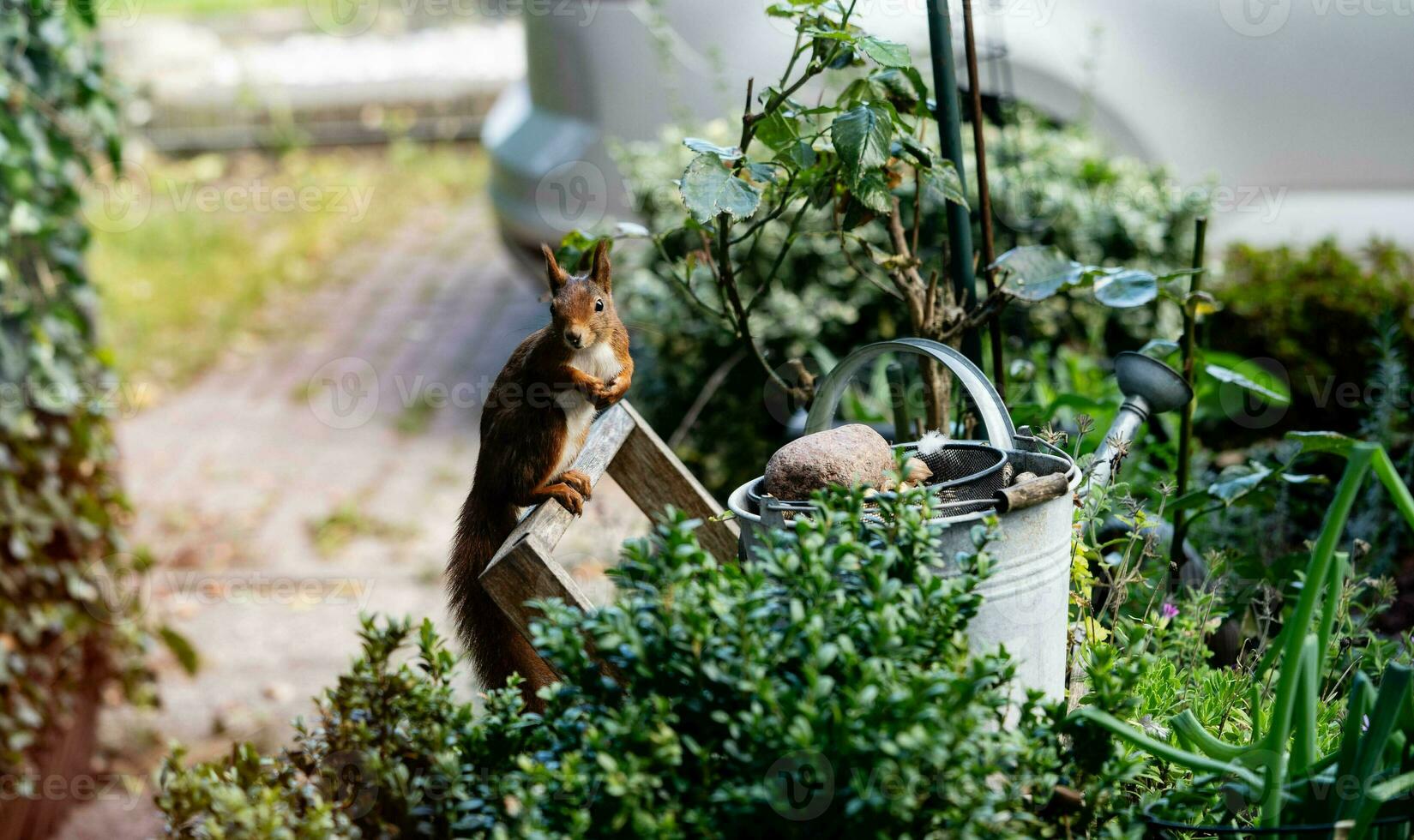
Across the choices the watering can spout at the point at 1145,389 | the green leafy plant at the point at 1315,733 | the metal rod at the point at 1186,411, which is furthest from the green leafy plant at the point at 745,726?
the metal rod at the point at 1186,411

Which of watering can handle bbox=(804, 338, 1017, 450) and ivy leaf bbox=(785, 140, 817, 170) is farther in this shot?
ivy leaf bbox=(785, 140, 817, 170)

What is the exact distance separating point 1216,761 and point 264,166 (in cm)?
945

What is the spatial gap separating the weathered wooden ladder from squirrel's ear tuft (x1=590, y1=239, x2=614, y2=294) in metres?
0.19

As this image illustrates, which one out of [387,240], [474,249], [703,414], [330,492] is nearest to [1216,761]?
[703,414]

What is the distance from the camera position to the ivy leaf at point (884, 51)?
1.76 m

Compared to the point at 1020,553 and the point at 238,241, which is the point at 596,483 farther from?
the point at 238,241

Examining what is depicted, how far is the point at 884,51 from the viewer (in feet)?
5.86

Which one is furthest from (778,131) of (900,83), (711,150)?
(900,83)

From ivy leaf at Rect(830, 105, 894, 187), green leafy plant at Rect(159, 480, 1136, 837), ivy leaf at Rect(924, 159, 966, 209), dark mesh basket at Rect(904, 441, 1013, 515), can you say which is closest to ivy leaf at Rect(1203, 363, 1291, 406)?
ivy leaf at Rect(924, 159, 966, 209)

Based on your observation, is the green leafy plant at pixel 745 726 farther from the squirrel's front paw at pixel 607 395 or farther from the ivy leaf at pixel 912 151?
the ivy leaf at pixel 912 151

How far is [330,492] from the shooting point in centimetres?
522

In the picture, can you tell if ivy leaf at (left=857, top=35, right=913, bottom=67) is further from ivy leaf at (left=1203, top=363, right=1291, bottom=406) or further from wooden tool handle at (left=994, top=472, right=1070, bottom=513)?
Result: ivy leaf at (left=1203, top=363, right=1291, bottom=406)

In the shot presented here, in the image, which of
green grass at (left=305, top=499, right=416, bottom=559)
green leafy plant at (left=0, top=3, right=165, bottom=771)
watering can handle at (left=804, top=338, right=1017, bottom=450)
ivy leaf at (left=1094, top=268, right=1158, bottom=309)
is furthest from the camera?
green grass at (left=305, top=499, right=416, bottom=559)

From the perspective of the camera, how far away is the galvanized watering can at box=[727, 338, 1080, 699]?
1484 mm
